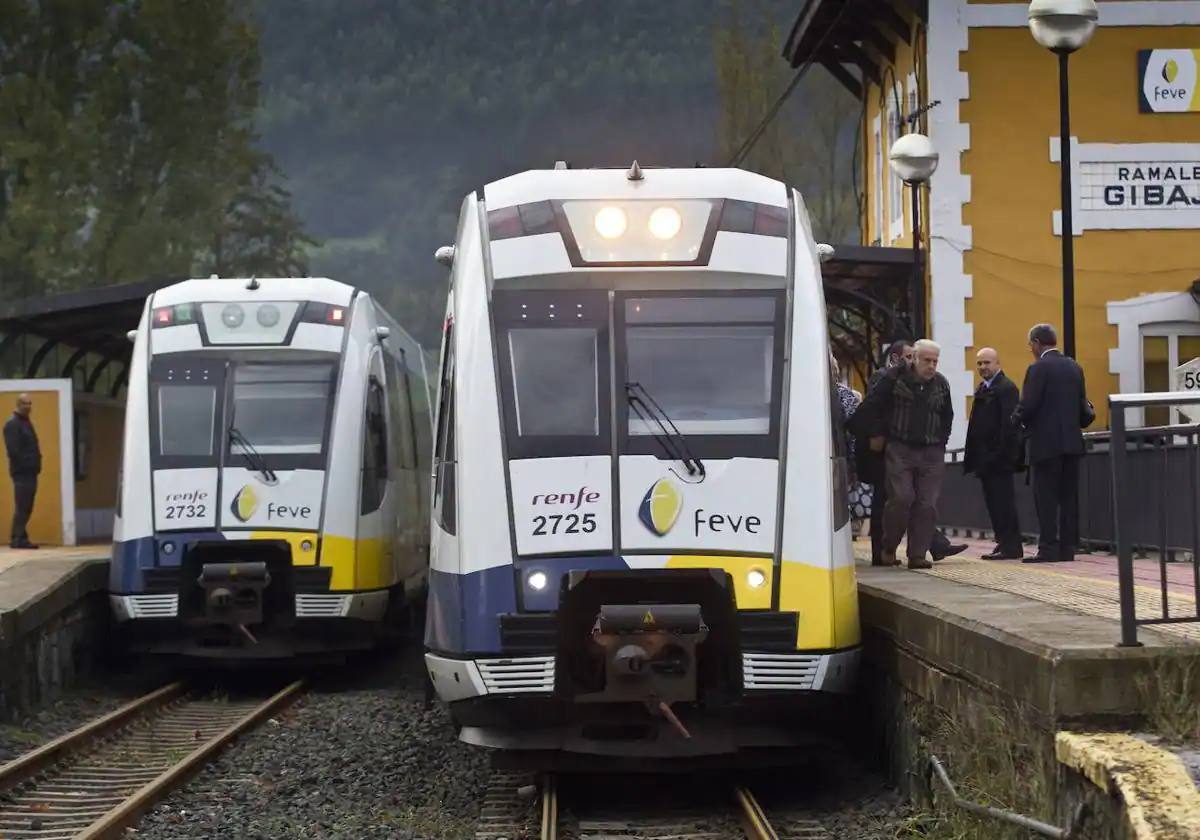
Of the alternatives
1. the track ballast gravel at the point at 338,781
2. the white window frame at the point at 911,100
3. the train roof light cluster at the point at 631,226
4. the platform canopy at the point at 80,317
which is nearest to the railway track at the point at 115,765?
the track ballast gravel at the point at 338,781

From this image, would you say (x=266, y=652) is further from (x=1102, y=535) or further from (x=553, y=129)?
(x=553, y=129)

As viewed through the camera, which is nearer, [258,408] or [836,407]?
[836,407]

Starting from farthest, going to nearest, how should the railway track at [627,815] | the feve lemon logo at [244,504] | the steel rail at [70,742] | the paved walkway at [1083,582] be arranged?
the feve lemon logo at [244,504] < the steel rail at [70,742] < the railway track at [627,815] < the paved walkway at [1083,582]

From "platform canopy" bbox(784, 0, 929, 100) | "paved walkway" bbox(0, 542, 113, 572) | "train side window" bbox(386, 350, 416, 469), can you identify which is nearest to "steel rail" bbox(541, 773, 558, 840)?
"train side window" bbox(386, 350, 416, 469)

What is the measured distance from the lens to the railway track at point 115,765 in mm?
9172

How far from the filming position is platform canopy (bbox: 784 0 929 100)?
24.9 metres

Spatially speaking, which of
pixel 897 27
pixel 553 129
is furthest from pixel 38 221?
pixel 553 129

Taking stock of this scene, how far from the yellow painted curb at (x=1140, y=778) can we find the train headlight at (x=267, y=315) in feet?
31.6

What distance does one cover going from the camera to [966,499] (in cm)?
2186

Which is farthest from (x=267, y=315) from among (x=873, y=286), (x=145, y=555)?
(x=873, y=286)

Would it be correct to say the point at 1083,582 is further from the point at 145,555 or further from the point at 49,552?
the point at 49,552

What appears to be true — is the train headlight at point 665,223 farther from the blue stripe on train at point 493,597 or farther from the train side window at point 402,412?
the train side window at point 402,412

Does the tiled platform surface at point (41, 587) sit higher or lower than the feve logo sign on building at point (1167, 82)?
lower

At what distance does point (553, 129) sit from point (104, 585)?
17181cm
